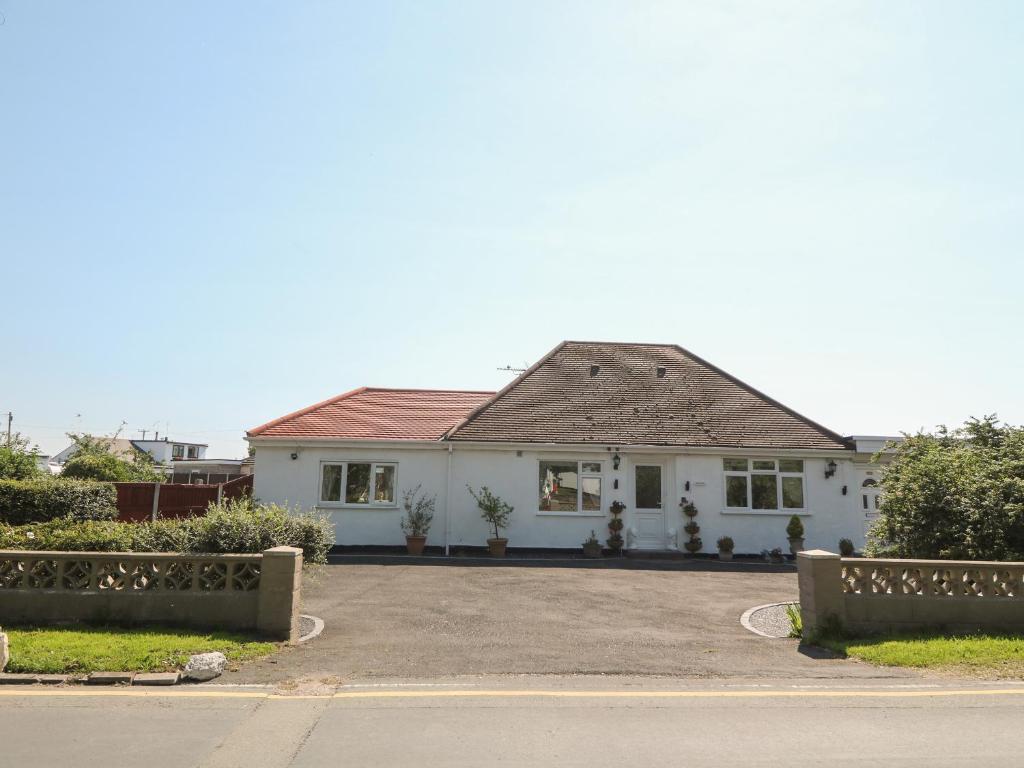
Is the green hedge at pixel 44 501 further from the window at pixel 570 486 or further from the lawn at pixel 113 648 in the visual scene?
the window at pixel 570 486

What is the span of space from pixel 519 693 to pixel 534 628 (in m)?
3.06

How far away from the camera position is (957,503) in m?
11.0

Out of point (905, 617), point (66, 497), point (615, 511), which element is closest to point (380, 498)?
point (615, 511)

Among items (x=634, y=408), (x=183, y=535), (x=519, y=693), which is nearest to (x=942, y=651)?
(x=519, y=693)

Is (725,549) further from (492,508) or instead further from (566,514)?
(492,508)

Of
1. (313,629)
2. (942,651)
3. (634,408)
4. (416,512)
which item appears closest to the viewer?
(942,651)

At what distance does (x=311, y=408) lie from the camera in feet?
71.3

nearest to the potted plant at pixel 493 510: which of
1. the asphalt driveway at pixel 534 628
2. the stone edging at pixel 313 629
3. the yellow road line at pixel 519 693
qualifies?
the asphalt driveway at pixel 534 628

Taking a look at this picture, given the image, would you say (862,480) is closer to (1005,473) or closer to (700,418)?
(700,418)

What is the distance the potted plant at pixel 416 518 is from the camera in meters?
18.6

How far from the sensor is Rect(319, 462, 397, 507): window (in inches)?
778

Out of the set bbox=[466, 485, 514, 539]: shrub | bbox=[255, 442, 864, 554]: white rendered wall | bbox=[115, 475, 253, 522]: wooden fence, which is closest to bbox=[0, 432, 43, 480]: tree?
bbox=[115, 475, 253, 522]: wooden fence

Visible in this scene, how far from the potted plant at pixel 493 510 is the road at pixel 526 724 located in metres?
12.1

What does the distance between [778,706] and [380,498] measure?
1495 cm
